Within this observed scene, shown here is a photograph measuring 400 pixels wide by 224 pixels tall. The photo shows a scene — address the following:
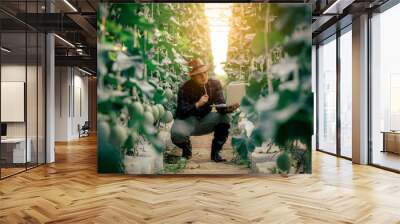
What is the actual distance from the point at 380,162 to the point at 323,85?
3.58 meters

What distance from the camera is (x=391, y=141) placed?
313 inches

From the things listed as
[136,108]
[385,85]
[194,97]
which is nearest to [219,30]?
[194,97]

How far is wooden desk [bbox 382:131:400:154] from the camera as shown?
778 centimetres

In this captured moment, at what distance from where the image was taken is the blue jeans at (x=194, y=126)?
6086 millimetres

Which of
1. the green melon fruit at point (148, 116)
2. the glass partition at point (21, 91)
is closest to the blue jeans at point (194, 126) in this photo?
the green melon fruit at point (148, 116)

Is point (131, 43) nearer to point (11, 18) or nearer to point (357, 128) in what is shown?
point (11, 18)

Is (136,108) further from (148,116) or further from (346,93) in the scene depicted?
(346,93)

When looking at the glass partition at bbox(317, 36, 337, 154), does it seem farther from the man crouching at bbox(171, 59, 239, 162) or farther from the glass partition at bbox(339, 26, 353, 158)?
the man crouching at bbox(171, 59, 239, 162)

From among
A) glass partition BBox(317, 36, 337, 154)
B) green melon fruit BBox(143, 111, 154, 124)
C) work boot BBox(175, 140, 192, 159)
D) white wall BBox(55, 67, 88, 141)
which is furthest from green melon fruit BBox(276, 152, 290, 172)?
white wall BBox(55, 67, 88, 141)

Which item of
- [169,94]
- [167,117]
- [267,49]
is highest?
[267,49]

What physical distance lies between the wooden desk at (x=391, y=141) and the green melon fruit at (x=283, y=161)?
115 inches

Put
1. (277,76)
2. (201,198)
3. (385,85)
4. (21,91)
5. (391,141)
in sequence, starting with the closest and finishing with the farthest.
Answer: (201,198)
(277,76)
(21,91)
(385,85)
(391,141)

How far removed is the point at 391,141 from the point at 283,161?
3350 mm

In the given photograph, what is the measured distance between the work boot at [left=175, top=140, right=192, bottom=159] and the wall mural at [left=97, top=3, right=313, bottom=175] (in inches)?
0.7
